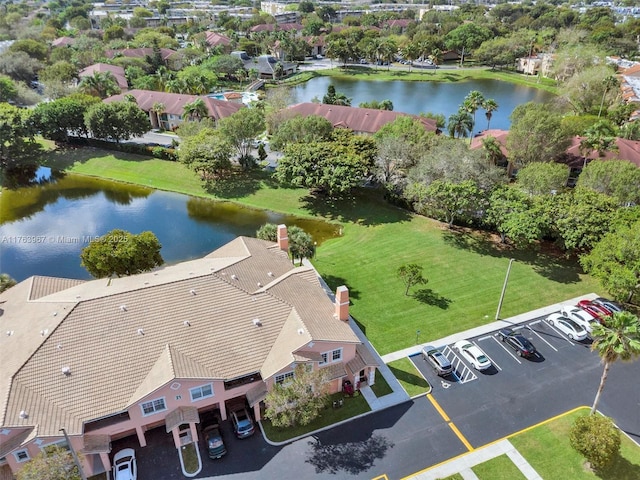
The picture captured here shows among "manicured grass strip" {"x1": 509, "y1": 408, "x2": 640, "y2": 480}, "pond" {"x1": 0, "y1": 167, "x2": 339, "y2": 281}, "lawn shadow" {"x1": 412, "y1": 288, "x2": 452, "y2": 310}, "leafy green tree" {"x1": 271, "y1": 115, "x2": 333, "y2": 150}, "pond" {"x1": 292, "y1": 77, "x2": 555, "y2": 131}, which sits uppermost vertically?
"leafy green tree" {"x1": 271, "y1": 115, "x2": 333, "y2": 150}

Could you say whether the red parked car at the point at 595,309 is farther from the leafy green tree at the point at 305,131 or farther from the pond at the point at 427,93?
the pond at the point at 427,93

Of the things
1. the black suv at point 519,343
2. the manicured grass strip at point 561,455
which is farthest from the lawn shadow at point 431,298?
the manicured grass strip at point 561,455

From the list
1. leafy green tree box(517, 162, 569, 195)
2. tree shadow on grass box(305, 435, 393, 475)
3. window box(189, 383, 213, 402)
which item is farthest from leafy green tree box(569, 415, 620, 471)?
leafy green tree box(517, 162, 569, 195)

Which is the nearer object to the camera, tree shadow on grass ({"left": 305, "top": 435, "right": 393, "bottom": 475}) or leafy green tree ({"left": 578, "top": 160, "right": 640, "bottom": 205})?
tree shadow on grass ({"left": 305, "top": 435, "right": 393, "bottom": 475})

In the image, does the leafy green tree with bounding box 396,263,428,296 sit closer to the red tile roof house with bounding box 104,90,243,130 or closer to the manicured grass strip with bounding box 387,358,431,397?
the manicured grass strip with bounding box 387,358,431,397

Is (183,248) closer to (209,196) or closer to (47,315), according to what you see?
(209,196)

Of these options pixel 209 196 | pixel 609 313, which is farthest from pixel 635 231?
pixel 209 196

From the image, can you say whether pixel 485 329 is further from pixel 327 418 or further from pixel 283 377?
pixel 283 377
